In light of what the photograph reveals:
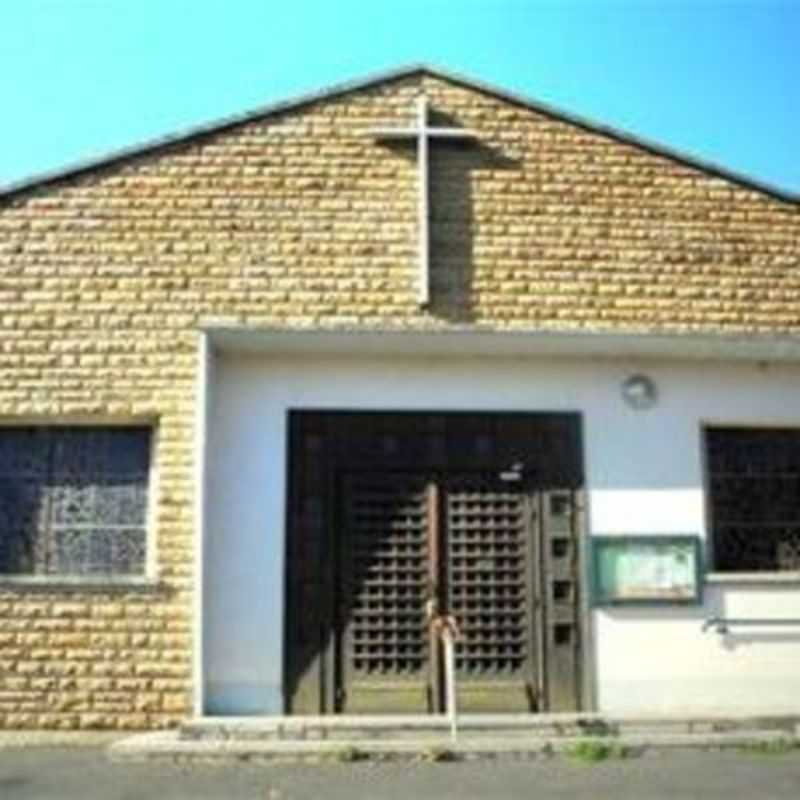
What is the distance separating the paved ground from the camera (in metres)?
9.34

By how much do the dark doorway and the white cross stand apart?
1196 mm

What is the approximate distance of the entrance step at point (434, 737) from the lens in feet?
35.1

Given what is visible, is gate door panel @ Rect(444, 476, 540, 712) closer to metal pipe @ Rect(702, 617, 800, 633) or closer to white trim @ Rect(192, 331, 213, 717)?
metal pipe @ Rect(702, 617, 800, 633)

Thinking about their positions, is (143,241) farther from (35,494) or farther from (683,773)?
(683,773)

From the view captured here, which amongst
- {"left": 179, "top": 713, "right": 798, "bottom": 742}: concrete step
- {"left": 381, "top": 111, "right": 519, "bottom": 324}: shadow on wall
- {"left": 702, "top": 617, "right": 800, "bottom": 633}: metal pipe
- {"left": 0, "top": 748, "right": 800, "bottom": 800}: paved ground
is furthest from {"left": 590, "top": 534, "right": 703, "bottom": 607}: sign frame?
{"left": 381, "top": 111, "right": 519, "bottom": 324}: shadow on wall

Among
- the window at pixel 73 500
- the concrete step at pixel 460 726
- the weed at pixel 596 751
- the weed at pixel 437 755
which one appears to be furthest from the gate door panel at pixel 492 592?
the window at pixel 73 500

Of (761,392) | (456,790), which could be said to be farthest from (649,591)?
(456,790)

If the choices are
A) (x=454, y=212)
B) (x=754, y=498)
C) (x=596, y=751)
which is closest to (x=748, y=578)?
(x=754, y=498)

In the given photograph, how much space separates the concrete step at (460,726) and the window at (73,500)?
74.5 inches

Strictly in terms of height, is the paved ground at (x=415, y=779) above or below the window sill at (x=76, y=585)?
below

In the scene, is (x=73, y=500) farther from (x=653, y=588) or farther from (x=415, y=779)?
(x=653, y=588)

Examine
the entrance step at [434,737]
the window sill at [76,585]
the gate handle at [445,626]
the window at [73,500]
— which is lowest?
the entrance step at [434,737]

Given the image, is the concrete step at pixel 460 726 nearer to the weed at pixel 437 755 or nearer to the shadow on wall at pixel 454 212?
the weed at pixel 437 755

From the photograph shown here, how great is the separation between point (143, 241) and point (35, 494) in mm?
2407
